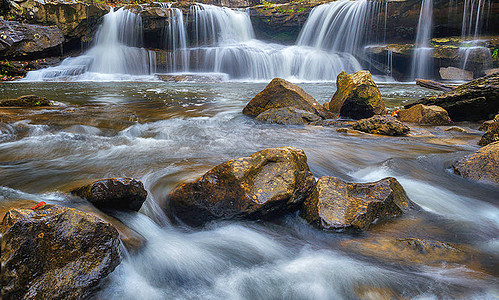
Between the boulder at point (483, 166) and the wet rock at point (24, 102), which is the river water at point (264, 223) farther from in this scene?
the wet rock at point (24, 102)

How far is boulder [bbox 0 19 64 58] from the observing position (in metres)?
18.0

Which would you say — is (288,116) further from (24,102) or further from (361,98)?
(24,102)

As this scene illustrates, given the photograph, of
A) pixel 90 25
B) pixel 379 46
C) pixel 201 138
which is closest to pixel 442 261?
pixel 201 138

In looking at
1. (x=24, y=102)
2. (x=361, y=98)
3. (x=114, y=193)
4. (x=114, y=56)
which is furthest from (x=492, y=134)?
(x=114, y=56)

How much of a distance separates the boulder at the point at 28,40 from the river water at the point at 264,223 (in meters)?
16.2

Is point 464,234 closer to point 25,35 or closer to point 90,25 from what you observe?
point 25,35

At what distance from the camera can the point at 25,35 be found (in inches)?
741

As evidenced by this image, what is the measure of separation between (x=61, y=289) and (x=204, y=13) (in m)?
25.0

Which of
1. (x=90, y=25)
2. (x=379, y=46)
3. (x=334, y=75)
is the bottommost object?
(x=334, y=75)

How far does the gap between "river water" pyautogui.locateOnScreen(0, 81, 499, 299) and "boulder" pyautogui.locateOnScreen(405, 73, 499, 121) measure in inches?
40.4

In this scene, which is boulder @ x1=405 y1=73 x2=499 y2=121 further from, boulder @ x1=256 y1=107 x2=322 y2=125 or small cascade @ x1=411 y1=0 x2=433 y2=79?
small cascade @ x1=411 y1=0 x2=433 y2=79

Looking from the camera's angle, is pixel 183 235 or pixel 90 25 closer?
pixel 183 235

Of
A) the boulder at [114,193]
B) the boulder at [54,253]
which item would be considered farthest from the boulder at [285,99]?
the boulder at [54,253]

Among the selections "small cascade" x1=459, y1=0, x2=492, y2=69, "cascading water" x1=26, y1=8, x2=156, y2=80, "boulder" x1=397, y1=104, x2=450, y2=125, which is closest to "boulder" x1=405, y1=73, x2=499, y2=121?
"boulder" x1=397, y1=104, x2=450, y2=125
